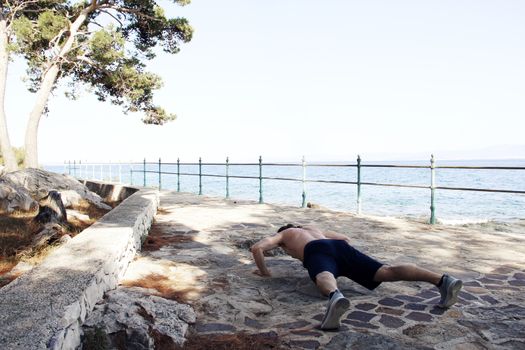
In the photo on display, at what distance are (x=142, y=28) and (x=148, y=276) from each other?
1434cm

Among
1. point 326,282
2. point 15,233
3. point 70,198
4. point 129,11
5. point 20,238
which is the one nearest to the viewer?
point 326,282

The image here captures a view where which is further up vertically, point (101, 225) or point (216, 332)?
point (101, 225)

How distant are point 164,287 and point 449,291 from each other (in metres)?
2.40

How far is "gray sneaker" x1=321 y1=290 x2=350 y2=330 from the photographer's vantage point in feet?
9.34

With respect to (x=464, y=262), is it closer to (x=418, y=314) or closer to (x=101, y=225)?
(x=418, y=314)

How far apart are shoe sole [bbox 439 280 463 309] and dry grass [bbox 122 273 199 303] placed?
6.80 ft

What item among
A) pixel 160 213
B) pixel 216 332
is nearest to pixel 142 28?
pixel 160 213

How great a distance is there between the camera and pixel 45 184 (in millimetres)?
9734

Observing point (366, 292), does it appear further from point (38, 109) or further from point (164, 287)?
point (38, 109)

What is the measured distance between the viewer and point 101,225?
4973mm

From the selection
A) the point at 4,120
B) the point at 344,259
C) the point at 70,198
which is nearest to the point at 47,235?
the point at 344,259

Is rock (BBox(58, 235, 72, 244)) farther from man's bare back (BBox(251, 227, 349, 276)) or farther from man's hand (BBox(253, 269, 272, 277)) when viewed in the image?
man's bare back (BBox(251, 227, 349, 276))

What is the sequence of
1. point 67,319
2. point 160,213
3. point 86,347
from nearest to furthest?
point 67,319 < point 86,347 < point 160,213

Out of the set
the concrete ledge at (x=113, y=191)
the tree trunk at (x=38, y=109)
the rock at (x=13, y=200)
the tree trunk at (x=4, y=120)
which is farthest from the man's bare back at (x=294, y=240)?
the tree trunk at (x=38, y=109)
